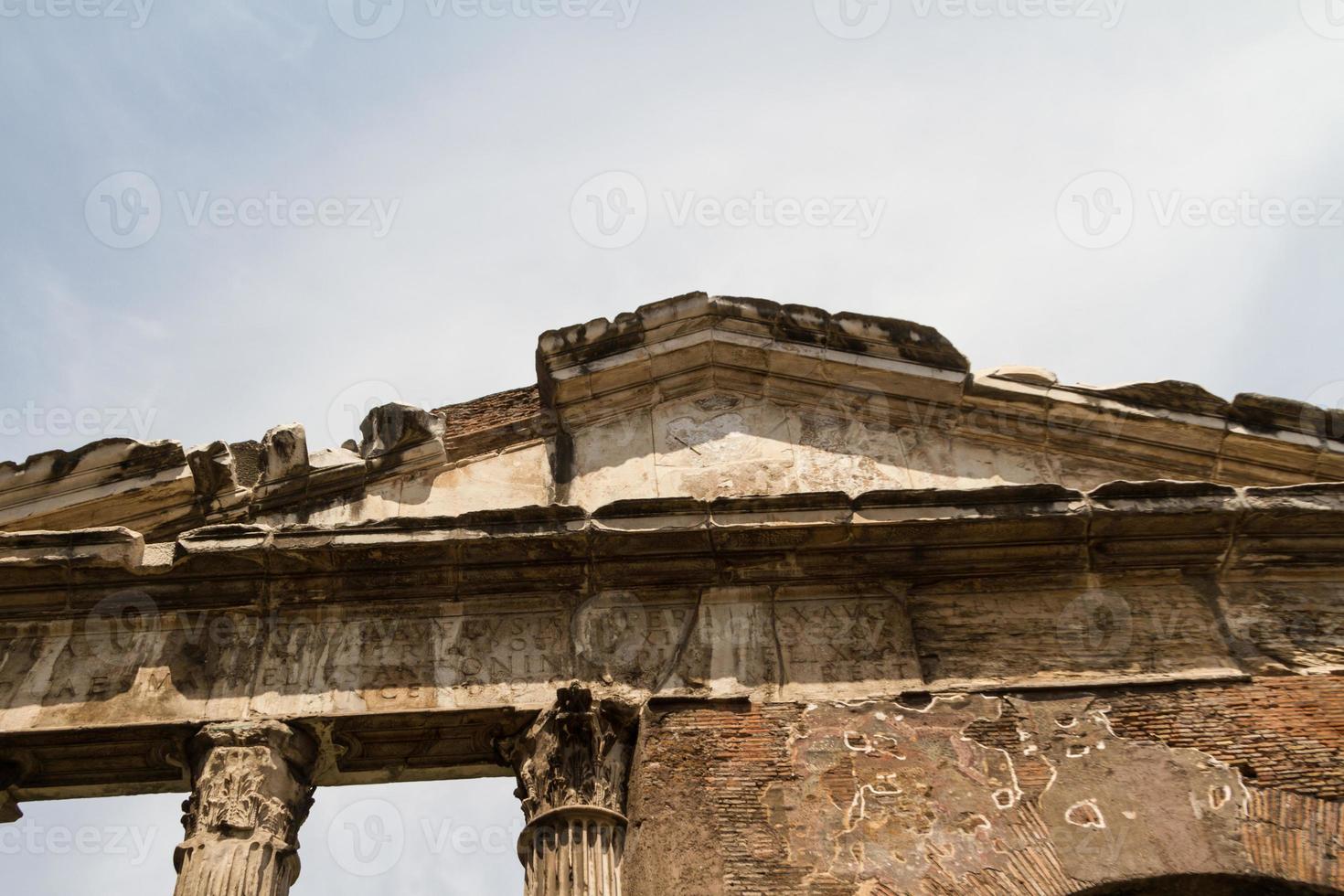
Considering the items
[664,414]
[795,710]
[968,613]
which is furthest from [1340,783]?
[664,414]

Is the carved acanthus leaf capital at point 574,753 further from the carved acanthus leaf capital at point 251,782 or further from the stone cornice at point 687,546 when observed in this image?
the carved acanthus leaf capital at point 251,782

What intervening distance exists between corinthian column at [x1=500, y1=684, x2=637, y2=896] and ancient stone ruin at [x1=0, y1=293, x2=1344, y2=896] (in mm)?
18

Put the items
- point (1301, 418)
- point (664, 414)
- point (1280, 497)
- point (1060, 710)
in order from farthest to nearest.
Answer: point (664, 414)
point (1301, 418)
point (1280, 497)
point (1060, 710)

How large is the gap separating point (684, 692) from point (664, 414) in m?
2.10

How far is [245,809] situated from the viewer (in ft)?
22.7

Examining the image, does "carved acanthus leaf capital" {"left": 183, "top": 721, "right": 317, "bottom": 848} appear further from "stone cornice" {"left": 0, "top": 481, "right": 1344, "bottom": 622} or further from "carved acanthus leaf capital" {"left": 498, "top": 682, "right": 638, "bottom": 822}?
"carved acanthus leaf capital" {"left": 498, "top": 682, "right": 638, "bottom": 822}

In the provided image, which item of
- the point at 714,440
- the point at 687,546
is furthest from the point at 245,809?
the point at 714,440

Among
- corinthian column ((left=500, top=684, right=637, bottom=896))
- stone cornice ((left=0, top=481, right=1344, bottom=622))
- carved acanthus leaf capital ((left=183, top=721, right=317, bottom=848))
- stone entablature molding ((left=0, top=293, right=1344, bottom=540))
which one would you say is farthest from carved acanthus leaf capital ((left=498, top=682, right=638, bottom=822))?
stone entablature molding ((left=0, top=293, right=1344, bottom=540))

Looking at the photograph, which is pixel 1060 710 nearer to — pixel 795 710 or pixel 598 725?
pixel 795 710

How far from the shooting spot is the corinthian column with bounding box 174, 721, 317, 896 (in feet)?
22.0

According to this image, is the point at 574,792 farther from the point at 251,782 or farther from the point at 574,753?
the point at 251,782

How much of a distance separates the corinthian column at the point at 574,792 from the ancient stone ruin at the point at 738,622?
0.02 meters

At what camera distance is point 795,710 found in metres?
7.39

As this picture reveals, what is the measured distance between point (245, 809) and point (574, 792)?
1.55m
